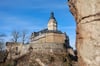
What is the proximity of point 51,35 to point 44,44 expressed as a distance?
13071 millimetres

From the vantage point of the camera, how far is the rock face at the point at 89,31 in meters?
4.64

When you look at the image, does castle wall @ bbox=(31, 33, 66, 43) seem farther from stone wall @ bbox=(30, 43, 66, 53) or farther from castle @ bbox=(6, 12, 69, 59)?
stone wall @ bbox=(30, 43, 66, 53)

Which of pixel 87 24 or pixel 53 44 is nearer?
pixel 87 24

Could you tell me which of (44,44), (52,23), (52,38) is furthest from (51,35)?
(44,44)

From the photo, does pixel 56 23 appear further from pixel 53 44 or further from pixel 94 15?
pixel 94 15

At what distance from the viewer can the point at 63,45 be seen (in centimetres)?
7369

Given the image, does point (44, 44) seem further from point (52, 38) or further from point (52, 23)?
point (52, 23)

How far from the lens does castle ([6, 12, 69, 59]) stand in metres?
71.7

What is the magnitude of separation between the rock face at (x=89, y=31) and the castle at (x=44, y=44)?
66.3 meters

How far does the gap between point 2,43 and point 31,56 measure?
11396 millimetres

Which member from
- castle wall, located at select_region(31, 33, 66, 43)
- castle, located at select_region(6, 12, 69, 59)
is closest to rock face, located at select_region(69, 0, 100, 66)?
castle, located at select_region(6, 12, 69, 59)

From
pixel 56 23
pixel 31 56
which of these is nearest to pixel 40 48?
pixel 31 56

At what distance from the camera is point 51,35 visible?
85.3 m

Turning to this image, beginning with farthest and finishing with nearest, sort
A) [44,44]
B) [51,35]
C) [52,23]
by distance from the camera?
[52,23]
[51,35]
[44,44]
